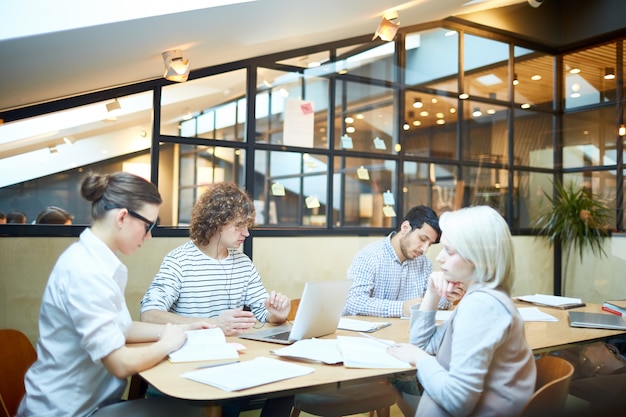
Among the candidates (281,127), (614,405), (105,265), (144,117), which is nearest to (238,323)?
(105,265)

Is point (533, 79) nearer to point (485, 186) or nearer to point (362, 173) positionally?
point (485, 186)

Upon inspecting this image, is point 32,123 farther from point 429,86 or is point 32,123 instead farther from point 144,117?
point 429,86

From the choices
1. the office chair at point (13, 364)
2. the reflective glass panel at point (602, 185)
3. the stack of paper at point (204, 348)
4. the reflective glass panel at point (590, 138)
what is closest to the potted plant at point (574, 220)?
the reflective glass panel at point (602, 185)

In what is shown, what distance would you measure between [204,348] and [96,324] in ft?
1.18

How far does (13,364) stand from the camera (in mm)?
1694

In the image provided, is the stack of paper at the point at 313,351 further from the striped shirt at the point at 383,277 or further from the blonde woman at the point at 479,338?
the striped shirt at the point at 383,277

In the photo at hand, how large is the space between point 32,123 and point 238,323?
1764 mm

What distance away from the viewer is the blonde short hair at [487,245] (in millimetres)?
1414

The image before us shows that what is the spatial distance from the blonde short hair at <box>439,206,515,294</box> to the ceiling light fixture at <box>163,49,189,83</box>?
2.22m

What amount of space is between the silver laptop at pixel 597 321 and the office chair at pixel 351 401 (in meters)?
0.95

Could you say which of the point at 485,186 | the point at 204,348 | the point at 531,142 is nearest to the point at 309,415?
the point at 204,348

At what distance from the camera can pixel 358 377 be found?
1.48 meters

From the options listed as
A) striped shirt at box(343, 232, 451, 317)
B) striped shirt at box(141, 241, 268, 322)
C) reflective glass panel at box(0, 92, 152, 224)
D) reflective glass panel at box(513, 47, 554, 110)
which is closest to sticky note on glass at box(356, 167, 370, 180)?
striped shirt at box(343, 232, 451, 317)

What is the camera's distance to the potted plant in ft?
14.4
